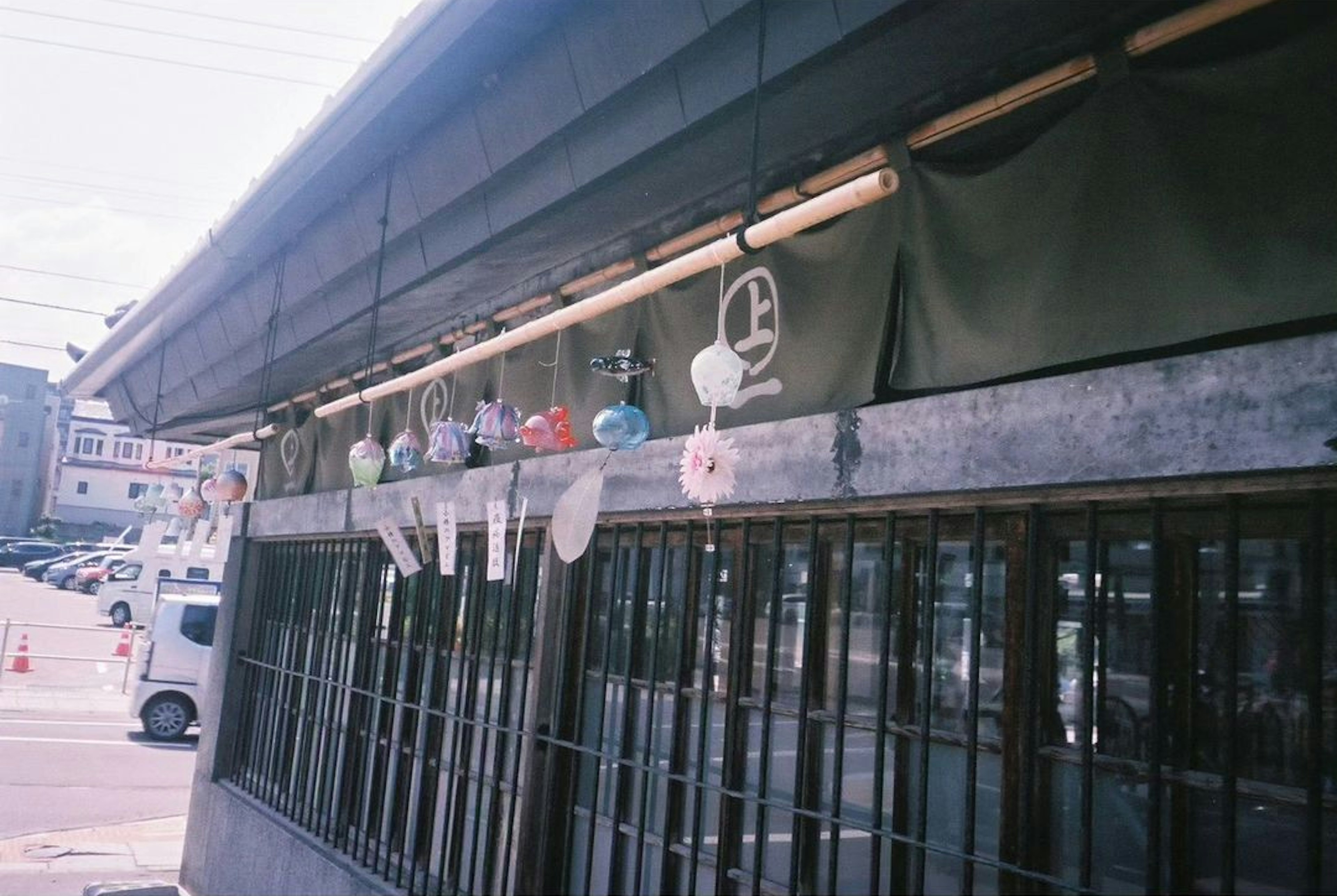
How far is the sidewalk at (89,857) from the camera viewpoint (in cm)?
848

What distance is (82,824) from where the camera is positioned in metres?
10.5

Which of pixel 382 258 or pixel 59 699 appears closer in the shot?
pixel 382 258

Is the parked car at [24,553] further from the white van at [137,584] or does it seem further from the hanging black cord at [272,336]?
the hanging black cord at [272,336]

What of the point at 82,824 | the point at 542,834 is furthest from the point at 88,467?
the point at 542,834

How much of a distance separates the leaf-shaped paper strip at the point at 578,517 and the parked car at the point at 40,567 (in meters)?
42.7

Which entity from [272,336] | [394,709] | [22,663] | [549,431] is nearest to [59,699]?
[22,663]

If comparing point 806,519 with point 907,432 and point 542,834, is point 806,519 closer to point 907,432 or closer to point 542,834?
point 907,432

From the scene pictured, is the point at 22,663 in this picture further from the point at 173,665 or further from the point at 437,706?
the point at 437,706

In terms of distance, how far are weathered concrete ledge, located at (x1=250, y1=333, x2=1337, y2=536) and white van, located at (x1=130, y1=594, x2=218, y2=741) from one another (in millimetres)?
12851

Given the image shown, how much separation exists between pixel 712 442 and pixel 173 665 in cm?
1430

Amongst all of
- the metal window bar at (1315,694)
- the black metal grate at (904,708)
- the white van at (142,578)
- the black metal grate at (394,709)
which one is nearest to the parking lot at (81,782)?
the black metal grate at (394,709)

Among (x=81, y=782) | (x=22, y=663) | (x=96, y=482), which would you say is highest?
(x=96, y=482)

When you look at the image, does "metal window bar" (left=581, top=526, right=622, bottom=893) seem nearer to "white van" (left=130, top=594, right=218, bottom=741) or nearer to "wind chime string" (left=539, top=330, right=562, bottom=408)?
"wind chime string" (left=539, top=330, right=562, bottom=408)

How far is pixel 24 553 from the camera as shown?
1757 inches
